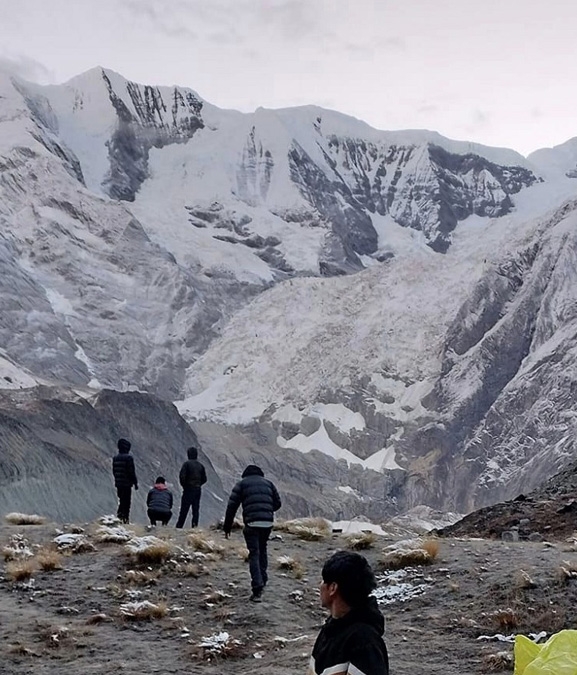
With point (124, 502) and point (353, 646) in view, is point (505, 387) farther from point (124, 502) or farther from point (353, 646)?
point (353, 646)

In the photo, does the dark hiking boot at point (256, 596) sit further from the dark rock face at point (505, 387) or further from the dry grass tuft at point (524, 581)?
the dark rock face at point (505, 387)

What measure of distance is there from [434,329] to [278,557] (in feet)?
519

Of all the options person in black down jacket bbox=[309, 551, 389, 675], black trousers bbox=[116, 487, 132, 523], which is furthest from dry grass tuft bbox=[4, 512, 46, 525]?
person in black down jacket bbox=[309, 551, 389, 675]

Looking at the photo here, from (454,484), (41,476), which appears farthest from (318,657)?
(454,484)

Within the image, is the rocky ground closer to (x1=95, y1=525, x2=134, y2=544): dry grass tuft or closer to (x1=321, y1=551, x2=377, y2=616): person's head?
(x1=95, y1=525, x2=134, y2=544): dry grass tuft

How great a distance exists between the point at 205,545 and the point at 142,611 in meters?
3.15

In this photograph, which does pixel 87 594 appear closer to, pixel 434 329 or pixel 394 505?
pixel 394 505

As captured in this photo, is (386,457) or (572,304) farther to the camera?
(386,457)

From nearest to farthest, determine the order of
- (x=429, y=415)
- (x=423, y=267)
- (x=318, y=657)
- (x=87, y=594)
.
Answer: (x=318, y=657) → (x=87, y=594) → (x=429, y=415) → (x=423, y=267)

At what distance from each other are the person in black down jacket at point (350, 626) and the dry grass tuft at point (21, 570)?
911 cm

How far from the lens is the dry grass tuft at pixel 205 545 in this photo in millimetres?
14672

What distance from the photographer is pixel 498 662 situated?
912cm

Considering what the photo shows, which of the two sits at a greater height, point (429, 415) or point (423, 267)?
point (423, 267)

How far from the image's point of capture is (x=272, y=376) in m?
174
